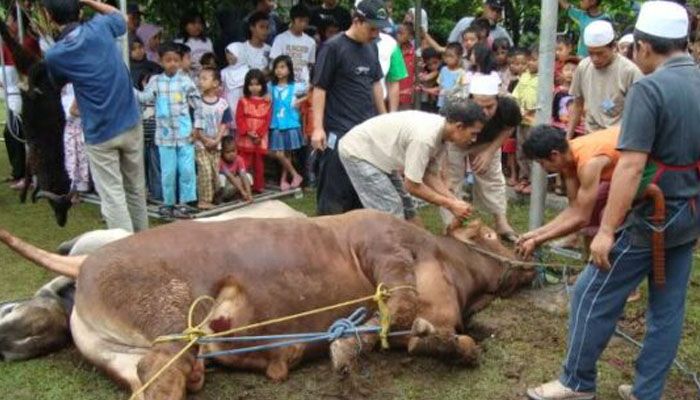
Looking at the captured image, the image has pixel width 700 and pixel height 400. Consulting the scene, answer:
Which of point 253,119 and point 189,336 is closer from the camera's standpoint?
point 189,336

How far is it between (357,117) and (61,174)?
2.32m

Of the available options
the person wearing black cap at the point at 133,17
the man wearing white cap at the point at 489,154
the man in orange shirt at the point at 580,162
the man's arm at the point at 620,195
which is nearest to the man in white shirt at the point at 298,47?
the person wearing black cap at the point at 133,17

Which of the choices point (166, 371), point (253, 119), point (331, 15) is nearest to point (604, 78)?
point (253, 119)

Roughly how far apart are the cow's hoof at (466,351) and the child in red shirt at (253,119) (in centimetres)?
469

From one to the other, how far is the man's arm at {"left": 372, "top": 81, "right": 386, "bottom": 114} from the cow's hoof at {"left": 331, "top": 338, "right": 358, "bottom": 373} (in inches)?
119

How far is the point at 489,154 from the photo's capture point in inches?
246

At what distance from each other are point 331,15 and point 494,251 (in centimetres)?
574

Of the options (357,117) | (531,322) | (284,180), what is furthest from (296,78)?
(531,322)

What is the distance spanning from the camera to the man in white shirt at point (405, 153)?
16.7ft

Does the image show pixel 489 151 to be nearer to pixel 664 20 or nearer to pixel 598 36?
pixel 598 36

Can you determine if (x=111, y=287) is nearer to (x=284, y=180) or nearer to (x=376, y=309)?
(x=376, y=309)

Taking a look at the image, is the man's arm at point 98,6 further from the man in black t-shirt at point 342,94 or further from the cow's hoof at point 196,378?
the cow's hoof at point 196,378

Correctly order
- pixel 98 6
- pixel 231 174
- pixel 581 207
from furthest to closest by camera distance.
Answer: pixel 231 174 → pixel 98 6 → pixel 581 207

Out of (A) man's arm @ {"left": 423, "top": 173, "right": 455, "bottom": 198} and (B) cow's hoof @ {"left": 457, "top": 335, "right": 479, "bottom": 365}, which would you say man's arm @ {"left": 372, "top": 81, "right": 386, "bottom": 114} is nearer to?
(A) man's arm @ {"left": 423, "top": 173, "right": 455, "bottom": 198}
